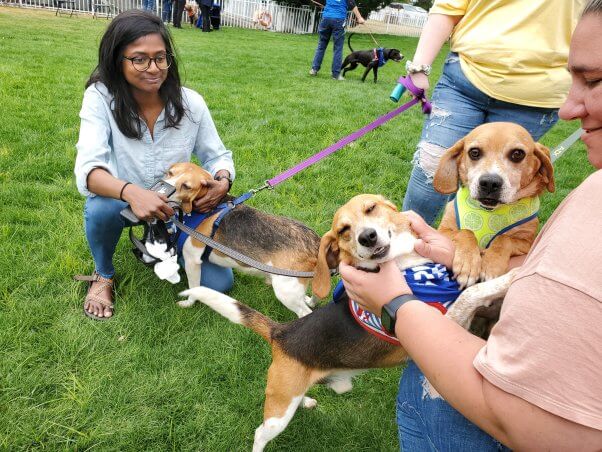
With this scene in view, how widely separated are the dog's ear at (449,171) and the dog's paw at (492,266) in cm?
51

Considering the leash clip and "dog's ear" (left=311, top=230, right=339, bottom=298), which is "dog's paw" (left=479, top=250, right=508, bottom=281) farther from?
the leash clip

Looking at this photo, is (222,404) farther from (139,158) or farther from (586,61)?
(586,61)

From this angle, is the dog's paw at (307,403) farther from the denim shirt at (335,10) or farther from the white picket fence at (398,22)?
the white picket fence at (398,22)

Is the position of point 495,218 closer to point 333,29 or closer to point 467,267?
point 467,267

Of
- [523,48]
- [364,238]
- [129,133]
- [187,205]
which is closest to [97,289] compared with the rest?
[187,205]

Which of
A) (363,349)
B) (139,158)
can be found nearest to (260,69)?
(139,158)

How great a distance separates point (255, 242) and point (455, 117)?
1734mm

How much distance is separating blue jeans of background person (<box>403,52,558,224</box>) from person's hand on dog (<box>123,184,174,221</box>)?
1.71 m

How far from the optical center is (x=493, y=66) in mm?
2486

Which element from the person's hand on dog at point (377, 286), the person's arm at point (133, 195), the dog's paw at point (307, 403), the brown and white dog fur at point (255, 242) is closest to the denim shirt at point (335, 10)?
the brown and white dog fur at point (255, 242)

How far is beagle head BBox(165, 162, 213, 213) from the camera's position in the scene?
10.7 ft

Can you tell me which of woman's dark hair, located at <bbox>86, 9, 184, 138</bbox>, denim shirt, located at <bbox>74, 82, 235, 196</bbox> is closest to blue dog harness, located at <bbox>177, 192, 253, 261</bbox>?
denim shirt, located at <bbox>74, 82, 235, 196</bbox>

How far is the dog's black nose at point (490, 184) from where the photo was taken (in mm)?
2016

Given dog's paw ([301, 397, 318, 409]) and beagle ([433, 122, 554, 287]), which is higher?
beagle ([433, 122, 554, 287])
